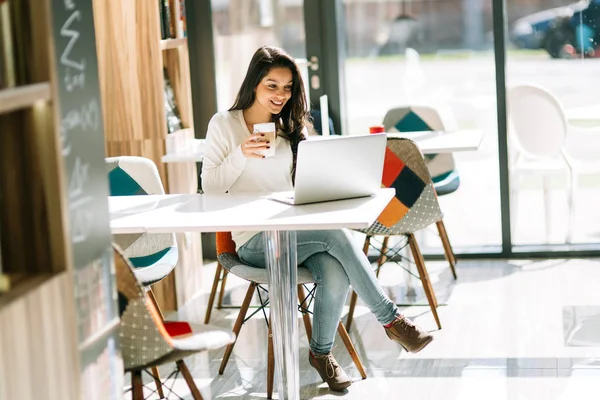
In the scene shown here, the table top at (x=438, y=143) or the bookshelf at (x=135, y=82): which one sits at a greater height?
the bookshelf at (x=135, y=82)

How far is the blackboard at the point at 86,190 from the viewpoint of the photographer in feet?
7.27

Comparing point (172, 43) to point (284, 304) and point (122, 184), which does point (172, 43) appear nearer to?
point (122, 184)

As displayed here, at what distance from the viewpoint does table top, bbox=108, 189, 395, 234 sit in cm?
295

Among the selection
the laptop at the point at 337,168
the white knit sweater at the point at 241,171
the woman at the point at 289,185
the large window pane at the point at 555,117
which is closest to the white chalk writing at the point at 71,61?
the laptop at the point at 337,168

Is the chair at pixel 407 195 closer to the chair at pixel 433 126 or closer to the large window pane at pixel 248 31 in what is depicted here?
the chair at pixel 433 126

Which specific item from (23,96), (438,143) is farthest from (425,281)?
(23,96)

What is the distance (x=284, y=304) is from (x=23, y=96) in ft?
5.03

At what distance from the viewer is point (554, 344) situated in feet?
13.4

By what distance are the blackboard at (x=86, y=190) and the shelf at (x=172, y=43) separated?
2492 millimetres

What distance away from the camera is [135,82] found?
4.79m

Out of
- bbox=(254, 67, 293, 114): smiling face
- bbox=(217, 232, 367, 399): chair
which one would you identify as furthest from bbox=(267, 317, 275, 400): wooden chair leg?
bbox=(254, 67, 293, 114): smiling face

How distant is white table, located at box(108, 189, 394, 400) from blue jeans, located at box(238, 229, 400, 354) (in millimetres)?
263

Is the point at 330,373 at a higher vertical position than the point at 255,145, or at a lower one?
lower

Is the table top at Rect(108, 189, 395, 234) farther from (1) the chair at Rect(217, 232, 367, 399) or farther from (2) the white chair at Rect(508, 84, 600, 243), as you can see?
(2) the white chair at Rect(508, 84, 600, 243)
